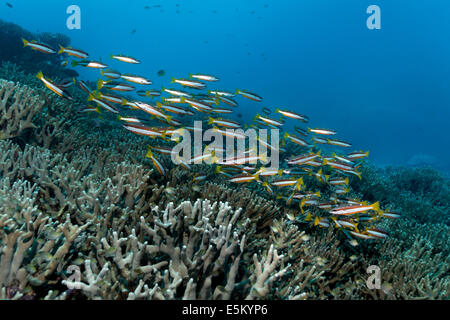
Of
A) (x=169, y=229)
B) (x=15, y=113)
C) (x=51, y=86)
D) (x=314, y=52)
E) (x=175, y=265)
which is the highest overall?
(x=314, y=52)

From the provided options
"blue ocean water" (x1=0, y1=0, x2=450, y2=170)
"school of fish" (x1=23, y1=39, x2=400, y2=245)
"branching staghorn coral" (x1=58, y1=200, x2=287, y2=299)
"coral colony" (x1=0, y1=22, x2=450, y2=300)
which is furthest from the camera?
"blue ocean water" (x1=0, y1=0, x2=450, y2=170)

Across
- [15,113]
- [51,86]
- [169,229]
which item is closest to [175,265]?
[169,229]

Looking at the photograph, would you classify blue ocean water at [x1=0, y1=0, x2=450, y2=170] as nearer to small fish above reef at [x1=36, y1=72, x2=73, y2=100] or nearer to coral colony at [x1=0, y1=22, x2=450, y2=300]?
coral colony at [x1=0, y1=22, x2=450, y2=300]

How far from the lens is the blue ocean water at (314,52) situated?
6253 centimetres

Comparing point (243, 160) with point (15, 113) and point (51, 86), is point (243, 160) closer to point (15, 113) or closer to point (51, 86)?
point (51, 86)

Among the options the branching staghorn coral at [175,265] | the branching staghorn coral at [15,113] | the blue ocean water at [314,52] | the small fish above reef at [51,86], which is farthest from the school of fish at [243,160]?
the blue ocean water at [314,52]

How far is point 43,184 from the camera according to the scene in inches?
122

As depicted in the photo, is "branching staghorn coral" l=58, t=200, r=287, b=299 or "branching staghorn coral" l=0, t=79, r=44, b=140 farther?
"branching staghorn coral" l=0, t=79, r=44, b=140

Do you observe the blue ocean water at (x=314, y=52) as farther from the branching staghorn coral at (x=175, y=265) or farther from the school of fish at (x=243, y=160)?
the branching staghorn coral at (x=175, y=265)

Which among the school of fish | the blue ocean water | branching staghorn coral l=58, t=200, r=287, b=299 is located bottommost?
branching staghorn coral l=58, t=200, r=287, b=299

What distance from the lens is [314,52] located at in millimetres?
118688

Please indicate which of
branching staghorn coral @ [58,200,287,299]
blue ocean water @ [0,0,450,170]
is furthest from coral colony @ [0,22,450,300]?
blue ocean water @ [0,0,450,170]

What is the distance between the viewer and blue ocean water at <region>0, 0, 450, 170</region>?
6253 cm
